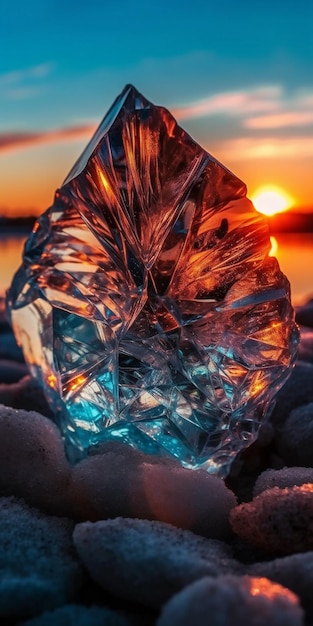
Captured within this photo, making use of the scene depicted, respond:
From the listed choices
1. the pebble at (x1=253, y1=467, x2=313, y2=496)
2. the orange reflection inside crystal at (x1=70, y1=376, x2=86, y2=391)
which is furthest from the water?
the pebble at (x1=253, y1=467, x2=313, y2=496)

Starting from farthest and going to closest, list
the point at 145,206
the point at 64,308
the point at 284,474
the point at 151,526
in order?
the point at 64,308, the point at 145,206, the point at 284,474, the point at 151,526

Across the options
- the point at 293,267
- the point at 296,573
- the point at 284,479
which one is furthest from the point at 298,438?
the point at 293,267

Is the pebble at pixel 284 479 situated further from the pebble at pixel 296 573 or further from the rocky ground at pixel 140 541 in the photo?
the pebble at pixel 296 573

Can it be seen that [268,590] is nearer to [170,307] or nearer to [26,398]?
[170,307]

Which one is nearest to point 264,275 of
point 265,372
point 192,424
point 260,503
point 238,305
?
point 238,305

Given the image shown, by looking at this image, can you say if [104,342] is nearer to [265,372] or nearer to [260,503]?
[265,372]
